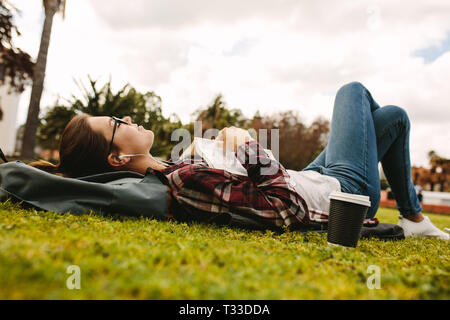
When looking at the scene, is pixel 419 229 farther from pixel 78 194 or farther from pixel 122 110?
pixel 122 110

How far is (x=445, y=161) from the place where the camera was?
50906 millimetres

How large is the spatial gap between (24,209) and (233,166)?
1870 millimetres

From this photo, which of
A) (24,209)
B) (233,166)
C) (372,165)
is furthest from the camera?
(372,165)

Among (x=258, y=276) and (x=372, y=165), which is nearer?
(x=258, y=276)

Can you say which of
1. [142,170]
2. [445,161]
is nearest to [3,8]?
[142,170]

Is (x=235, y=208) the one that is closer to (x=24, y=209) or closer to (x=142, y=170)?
(x=142, y=170)

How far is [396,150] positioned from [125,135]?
297 cm

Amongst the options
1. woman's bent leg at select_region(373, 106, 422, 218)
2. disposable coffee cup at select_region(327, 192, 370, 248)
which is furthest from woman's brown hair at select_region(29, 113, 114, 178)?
woman's bent leg at select_region(373, 106, 422, 218)

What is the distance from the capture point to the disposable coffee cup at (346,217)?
2188mm

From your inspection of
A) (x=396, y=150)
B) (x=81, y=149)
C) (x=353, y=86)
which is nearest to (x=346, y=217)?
(x=396, y=150)

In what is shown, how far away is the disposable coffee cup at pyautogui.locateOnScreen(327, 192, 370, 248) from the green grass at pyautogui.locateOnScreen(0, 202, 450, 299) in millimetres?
135

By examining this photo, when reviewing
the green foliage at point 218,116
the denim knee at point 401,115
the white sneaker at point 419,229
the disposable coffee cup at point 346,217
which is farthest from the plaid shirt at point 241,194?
the green foliage at point 218,116

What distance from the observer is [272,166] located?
2.75m

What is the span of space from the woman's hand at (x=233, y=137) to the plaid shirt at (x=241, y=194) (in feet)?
1.01
